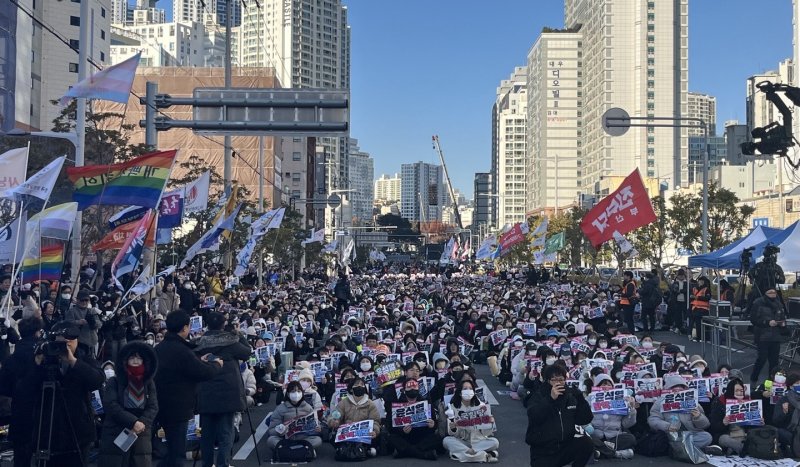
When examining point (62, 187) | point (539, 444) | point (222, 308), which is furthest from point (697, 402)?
point (62, 187)

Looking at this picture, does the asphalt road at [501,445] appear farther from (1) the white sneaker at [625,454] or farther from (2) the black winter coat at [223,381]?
(2) the black winter coat at [223,381]

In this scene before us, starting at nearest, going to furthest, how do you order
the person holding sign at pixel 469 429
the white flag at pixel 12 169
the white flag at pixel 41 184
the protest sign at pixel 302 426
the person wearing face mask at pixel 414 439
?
the person holding sign at pixel 469 429
the person wearing face mask at pixel 414 439
the protest sign at pixel 302 426
the white flag at pixel 41 184
the white flag at pixel 12 169

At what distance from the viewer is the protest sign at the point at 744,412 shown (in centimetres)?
1196

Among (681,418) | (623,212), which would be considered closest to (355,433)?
(681,418)

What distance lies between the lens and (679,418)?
12039 mm

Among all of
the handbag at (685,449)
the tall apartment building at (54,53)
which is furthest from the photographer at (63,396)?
the tall apartment building at (54,53)

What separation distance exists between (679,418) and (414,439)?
11.3ft

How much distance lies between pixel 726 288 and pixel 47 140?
2409 centimetres

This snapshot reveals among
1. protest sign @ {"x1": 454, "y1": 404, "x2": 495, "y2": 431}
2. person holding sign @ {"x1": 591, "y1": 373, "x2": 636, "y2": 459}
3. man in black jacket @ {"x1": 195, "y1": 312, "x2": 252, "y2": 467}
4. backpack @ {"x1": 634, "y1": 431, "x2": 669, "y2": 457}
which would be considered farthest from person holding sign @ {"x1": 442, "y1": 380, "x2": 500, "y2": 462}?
man in black jacket @ {"x1": 195, "y1": 312, "x2": 252, "y2": 467}

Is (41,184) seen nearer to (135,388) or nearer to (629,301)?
(135,388)

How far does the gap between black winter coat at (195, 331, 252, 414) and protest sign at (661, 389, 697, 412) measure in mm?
5849

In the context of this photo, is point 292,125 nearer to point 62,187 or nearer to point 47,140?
point 62,187

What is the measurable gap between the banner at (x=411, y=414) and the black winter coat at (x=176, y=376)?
4.09 metres

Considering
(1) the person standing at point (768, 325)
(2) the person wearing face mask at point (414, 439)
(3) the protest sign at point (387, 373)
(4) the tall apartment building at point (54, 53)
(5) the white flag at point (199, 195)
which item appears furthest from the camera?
(4) the tall apartment building at point (54, 53)
